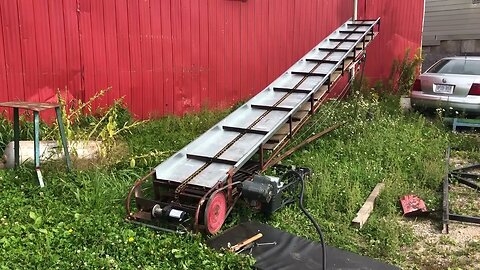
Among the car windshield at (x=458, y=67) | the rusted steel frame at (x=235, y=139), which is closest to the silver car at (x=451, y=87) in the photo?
the car windshield at (x=458, y=67)

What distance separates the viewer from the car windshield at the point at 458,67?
8797 millimetres

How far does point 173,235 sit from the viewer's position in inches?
153

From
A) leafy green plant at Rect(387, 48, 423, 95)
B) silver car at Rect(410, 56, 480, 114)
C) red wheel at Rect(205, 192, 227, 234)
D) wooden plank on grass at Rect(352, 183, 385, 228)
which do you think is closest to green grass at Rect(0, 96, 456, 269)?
wooden plank on grass at Rect(352, 183, 385, 228)

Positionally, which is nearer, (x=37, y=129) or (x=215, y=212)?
(x=215, y=212)

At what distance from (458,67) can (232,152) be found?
6376 millimetres

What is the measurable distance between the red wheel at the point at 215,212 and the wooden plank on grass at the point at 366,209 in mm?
1450

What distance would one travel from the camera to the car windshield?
8.80 meters

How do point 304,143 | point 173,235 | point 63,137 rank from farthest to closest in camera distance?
point 304,143, point 63,137, point 173,235

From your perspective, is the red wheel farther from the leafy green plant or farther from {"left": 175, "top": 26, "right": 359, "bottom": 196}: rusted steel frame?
the leafy green plant

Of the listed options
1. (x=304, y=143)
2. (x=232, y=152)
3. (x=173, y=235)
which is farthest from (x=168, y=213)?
(x=304, y=143)

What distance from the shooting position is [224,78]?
885 centimetres

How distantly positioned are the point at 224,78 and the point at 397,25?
6205mm

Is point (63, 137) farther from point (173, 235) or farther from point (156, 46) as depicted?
point (156, 46)

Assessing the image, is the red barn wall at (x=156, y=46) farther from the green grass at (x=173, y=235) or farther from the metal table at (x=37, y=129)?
the metal table at (x=37, y=129)
